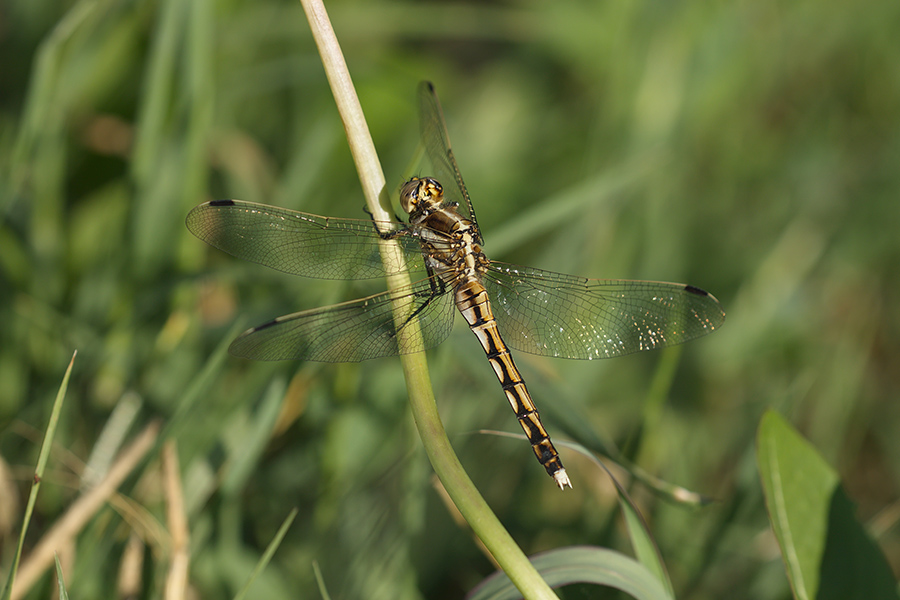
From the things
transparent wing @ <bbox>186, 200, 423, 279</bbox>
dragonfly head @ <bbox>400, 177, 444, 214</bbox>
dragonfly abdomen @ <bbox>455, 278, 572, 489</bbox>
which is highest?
dragonfly head @ <bbox>400, 177, 444, 214</bbox>

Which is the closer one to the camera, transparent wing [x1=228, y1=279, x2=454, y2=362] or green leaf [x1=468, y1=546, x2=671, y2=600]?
green leaf [x1=468, y1=546, x2=671, y2=600]

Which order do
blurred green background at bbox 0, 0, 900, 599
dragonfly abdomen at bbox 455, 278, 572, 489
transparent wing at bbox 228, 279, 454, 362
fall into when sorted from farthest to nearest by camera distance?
blurred green background at bbox 0, 0, 900, 599 → dragonfly abdomen at bbox 455, 278, 572, 489 → transparent wing at bbox 228, 279, 454, 362

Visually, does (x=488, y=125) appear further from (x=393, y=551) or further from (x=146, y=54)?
(x=393, y=551)

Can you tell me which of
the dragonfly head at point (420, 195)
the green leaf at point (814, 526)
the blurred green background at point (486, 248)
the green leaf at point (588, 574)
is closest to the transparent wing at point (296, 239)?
the dragonfly head at point (420, 195)

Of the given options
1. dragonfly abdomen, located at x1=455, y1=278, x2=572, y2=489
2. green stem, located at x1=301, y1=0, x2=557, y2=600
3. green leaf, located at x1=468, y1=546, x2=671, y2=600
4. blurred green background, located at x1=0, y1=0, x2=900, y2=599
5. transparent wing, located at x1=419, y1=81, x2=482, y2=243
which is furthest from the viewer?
transparent wing, located at x1=419, y1=81, x2=482, y2=243

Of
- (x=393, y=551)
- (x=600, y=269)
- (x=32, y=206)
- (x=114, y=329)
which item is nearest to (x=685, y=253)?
(x=600, y=269)

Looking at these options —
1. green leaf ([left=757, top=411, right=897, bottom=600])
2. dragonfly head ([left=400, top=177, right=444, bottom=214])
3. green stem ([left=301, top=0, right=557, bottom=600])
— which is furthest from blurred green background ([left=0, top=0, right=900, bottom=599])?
green stem ([left=301, top=0, right=557, bottom=600])

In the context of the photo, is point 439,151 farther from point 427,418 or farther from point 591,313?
point 427,418

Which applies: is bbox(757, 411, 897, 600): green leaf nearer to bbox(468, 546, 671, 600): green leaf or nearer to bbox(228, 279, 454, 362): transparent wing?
bbox(468, 546, 671, 600): green leaf
